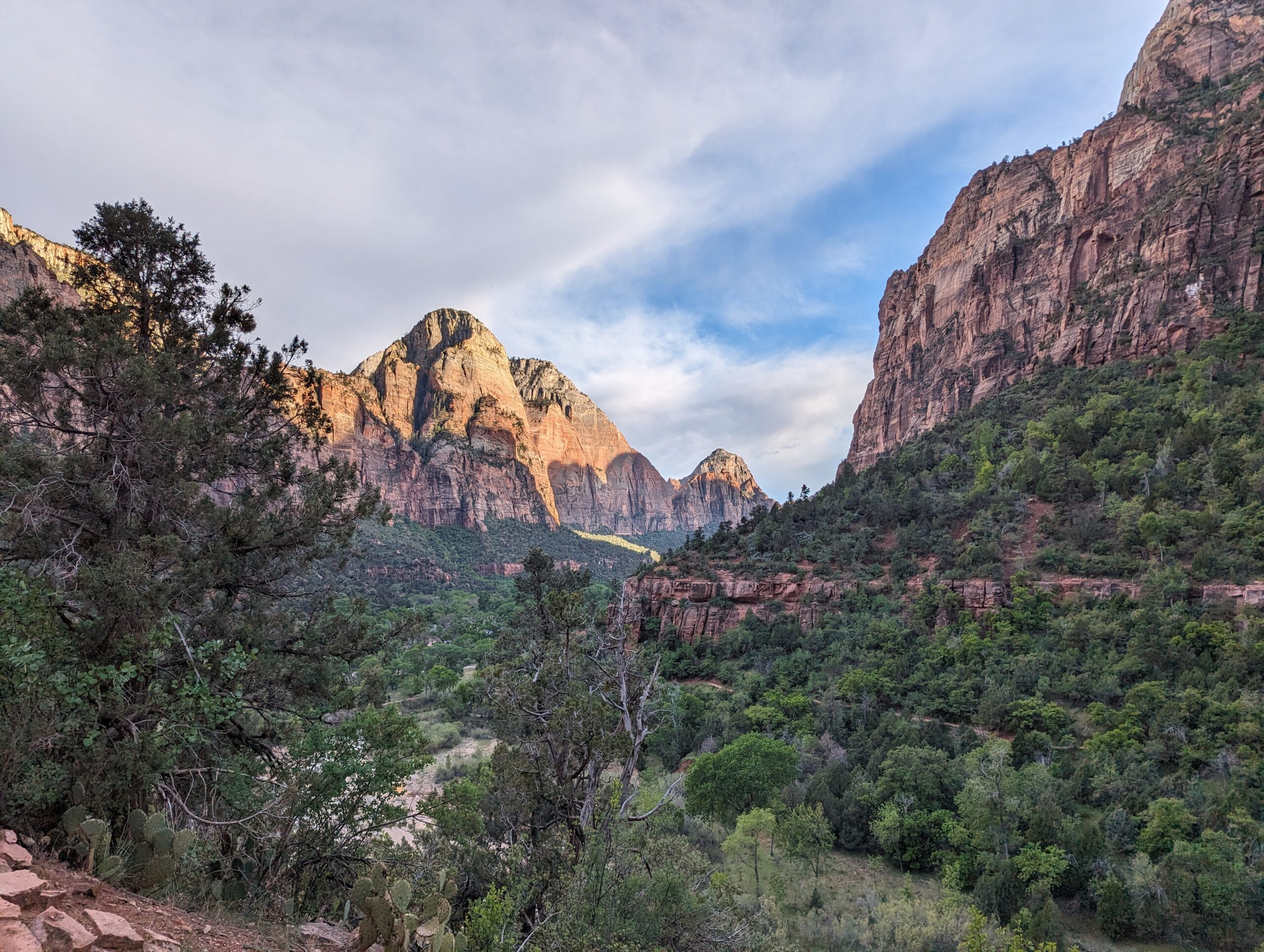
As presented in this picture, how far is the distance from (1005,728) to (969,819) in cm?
647

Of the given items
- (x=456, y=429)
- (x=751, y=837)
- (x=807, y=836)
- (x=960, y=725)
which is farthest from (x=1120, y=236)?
(x=456, y=429)

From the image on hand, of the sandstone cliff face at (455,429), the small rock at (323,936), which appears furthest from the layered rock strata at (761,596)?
the sandstone cliff face at (455,429)

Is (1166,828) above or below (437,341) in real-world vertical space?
below

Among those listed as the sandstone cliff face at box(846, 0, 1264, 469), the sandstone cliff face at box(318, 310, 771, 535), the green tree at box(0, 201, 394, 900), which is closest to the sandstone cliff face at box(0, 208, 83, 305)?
the green tree at box(0, 201, 394, 900)

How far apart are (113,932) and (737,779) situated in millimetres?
18530

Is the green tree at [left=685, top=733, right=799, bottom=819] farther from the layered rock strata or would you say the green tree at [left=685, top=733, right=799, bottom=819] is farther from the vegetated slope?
the layered rock strata

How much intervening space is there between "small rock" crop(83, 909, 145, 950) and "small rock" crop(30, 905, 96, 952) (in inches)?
5.9

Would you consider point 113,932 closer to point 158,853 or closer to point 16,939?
point 16,939

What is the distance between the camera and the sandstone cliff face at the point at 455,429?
108 m

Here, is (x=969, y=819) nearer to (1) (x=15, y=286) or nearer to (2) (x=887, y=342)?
(1) (x=15, y=286)

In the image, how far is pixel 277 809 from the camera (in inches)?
234

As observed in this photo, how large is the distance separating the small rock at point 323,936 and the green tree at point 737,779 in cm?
1463

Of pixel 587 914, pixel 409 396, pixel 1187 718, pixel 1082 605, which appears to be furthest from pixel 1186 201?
pixel 409 396

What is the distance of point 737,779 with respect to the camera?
18.9 meters
